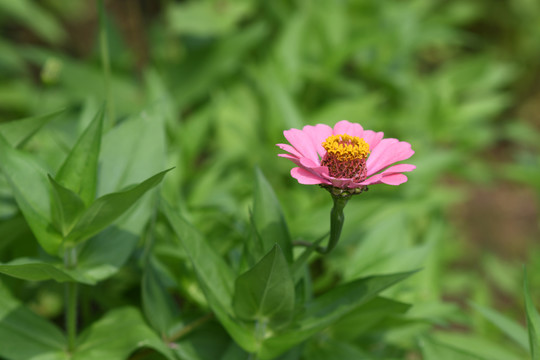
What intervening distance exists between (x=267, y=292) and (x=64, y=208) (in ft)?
0.93

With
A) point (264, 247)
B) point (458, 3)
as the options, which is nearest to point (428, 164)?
point (264, 247)

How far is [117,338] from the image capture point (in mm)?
821

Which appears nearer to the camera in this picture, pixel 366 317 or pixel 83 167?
pixel 83 167

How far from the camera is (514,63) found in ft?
9.46

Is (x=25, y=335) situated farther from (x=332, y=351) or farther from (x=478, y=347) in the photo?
(x=478, y=347)

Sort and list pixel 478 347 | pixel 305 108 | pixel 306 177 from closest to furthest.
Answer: pixel 306 177 < pixel 478 347 < pixel 305 108

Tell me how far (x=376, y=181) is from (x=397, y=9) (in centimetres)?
161

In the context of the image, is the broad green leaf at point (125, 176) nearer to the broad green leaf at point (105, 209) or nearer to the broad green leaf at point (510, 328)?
the broad green leaf at point (105, 209)

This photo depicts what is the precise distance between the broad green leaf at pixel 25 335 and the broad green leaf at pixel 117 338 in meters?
0.03

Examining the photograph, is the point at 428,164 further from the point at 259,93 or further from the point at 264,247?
the point at 264,247

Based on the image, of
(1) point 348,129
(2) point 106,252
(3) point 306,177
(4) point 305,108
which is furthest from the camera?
(4) point 305,108

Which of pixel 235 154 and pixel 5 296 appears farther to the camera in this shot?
pixel 235 154

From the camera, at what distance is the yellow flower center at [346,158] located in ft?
2.05

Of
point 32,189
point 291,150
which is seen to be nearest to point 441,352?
point 291,150
